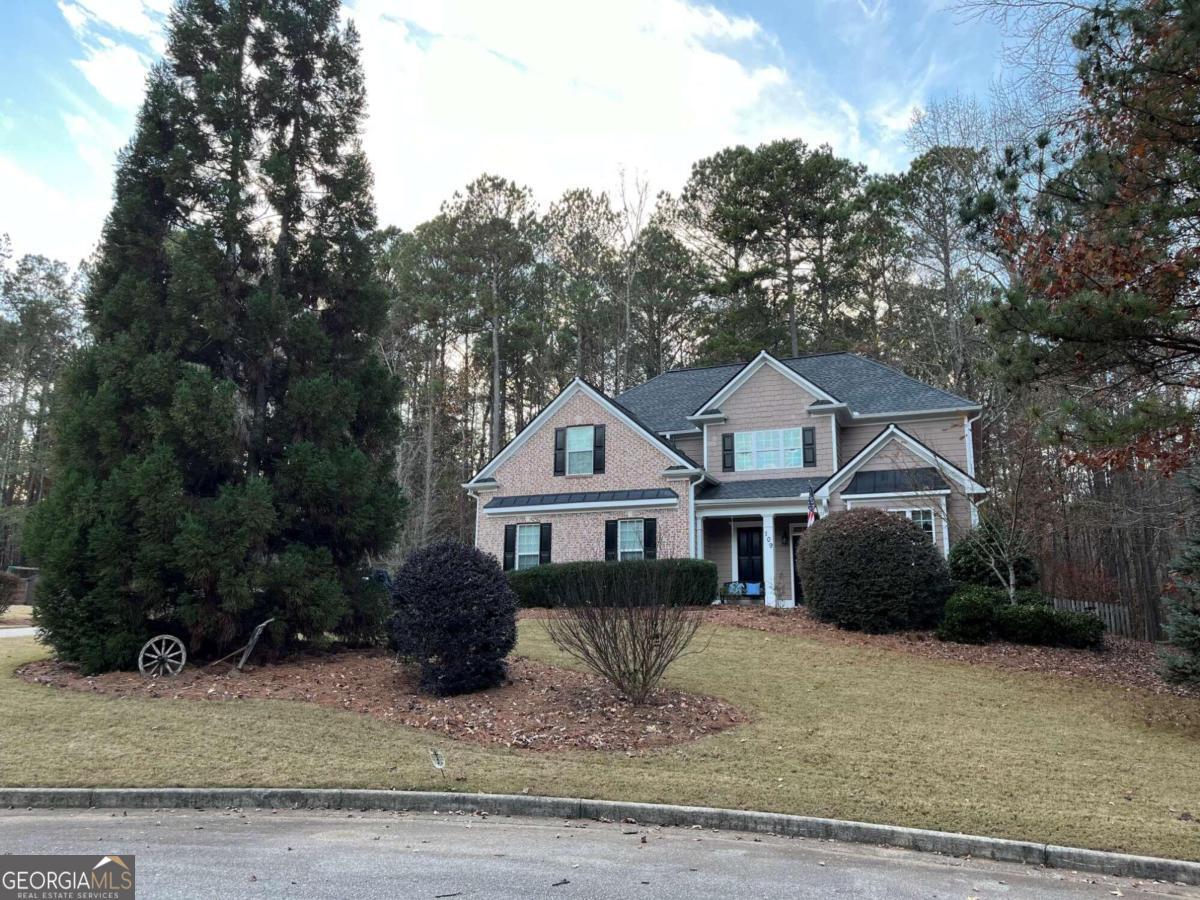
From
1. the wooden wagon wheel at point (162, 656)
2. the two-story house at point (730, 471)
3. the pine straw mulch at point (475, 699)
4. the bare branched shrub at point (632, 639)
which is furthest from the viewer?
the two-story house at point (730, 471)

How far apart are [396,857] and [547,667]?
674cm

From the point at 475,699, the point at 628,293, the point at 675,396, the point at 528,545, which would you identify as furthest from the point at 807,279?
the point at 475,699

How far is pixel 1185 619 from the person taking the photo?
1005 cm

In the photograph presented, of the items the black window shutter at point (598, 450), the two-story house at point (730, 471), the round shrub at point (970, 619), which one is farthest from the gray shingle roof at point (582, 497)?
the round shrub at point (970, 619)

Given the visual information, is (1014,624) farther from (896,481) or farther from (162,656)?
(162,656)

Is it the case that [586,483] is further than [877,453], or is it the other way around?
[586,483]

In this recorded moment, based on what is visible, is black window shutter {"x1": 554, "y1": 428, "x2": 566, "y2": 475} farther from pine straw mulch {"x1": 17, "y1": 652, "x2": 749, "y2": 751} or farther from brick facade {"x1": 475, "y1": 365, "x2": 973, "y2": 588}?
pine straw mulch {"x1": 17, "y1": 652, "x2": 749, "y2": 751}

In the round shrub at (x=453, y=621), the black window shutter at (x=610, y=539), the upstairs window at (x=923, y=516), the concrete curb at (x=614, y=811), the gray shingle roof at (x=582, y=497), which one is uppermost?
the gray shingle roof at (x=582, y=497)

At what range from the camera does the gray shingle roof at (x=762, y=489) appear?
21.1m

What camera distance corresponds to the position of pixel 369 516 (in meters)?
13.0

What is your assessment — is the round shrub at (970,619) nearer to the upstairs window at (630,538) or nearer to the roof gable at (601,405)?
the roof gable at (601,405)

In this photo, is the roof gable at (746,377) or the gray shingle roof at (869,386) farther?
the roof gable at (746,377)

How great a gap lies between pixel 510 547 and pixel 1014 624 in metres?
13.3

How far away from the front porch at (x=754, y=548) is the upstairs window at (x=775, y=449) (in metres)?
1.52
